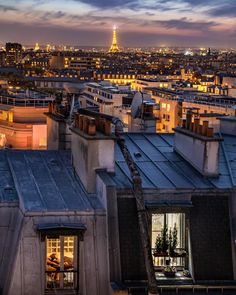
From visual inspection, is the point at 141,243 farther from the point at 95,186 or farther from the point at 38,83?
the point at 38,83

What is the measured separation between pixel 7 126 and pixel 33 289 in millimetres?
33267

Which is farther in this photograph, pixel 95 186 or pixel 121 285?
pixel 95 186

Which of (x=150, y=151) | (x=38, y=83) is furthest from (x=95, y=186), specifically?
(x=38, y=83)

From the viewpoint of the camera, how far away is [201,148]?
13359mm

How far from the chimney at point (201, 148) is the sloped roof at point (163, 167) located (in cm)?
13

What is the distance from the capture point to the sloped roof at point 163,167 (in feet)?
40.0

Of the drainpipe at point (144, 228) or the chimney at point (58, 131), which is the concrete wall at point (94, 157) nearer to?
the drainpipe at point (144, 228)

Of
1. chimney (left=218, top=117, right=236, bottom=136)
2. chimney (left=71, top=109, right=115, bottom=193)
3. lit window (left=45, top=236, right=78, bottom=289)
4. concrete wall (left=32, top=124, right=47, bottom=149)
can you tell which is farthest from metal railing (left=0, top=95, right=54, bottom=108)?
lit window (left=45, top=236, right=78, bottom=289)

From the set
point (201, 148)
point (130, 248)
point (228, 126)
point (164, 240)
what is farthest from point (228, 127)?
point (130, 248)

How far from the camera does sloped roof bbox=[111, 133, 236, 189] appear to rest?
12.2m

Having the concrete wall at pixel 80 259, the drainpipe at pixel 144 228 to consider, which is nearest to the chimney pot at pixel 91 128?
the drainpipe at pixel 144 228

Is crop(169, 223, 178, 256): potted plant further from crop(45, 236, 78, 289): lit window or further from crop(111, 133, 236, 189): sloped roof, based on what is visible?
crop(45, 236, 78, 289): lit window

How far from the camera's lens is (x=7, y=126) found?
141 feet

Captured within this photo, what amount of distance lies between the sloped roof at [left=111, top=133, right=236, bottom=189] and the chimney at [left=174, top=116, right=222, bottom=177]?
5.2 inches
